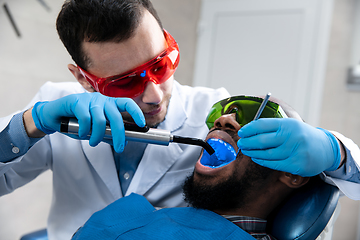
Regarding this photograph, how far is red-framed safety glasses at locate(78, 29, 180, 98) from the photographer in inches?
48.1

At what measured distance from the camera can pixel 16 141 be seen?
115 cm

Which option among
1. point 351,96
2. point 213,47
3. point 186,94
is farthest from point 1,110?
point 351,96

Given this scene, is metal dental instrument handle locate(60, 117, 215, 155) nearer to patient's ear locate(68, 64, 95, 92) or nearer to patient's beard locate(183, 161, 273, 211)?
patient's beard locate(183, 161, 273, 211)

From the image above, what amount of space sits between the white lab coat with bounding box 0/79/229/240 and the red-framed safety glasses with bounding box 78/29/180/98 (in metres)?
0.29

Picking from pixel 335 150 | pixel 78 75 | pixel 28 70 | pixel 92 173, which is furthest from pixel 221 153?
pixel 28 70

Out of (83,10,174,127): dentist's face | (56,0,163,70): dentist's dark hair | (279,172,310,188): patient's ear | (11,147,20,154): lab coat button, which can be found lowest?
(279,172,310,188): patient's ear

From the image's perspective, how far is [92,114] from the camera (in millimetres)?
1053

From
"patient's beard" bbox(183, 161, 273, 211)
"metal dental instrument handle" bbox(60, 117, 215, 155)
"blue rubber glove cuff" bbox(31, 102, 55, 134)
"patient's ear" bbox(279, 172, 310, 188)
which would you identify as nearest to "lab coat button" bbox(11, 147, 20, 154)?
"blue rubber glove cuff" bbox(31, 102, 55, 134)

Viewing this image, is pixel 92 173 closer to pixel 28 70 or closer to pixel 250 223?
pixel 250 223

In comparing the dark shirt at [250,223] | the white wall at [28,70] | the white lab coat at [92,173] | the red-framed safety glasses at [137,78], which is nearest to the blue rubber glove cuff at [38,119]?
the red-framed safety glasses at [137,78]

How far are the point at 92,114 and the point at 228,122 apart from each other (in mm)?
539

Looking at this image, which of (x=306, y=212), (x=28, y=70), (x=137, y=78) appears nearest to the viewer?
(x=306, y=212)

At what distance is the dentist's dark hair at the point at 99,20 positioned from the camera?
3.91ft

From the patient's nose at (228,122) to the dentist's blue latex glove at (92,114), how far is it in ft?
1.18
